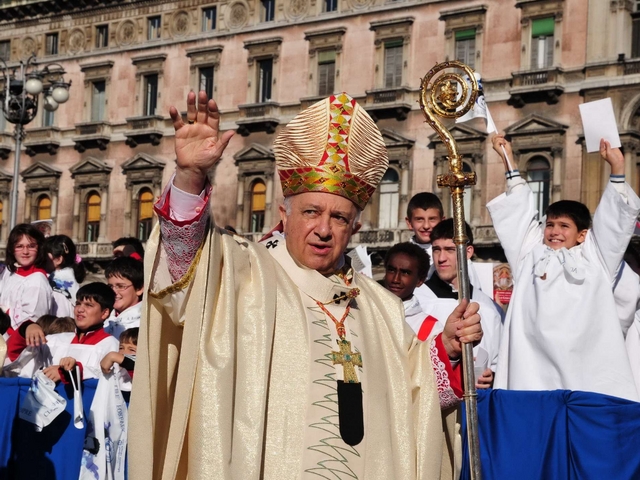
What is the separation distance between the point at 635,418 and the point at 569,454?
335 millimetres

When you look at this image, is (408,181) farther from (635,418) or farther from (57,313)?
(635,418)

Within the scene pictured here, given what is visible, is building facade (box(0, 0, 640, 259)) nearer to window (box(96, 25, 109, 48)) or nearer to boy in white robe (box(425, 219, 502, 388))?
window (box(96, 25, 109, 48))

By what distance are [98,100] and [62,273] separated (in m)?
26.8

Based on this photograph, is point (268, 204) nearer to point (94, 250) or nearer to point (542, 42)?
point (94, 250)

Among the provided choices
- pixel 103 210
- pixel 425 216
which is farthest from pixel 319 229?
pixel 103 210

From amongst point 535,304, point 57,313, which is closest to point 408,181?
point 57,313

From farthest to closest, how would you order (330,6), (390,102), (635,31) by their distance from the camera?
(330,6) < (390,102) < (635,31)

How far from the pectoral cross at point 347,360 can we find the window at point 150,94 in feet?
98.5

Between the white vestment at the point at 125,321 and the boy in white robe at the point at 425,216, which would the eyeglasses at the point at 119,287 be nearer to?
the white vestment at the point at 125,321

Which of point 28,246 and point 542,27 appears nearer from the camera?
point 28,246

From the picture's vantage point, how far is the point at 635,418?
4930 millimetres

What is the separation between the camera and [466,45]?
2764 cm

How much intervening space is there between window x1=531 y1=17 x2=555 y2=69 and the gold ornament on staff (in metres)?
23.1

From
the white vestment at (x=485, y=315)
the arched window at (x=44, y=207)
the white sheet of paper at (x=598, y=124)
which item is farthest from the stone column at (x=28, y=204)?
the white sheet of paper at (x=598, y=124)
